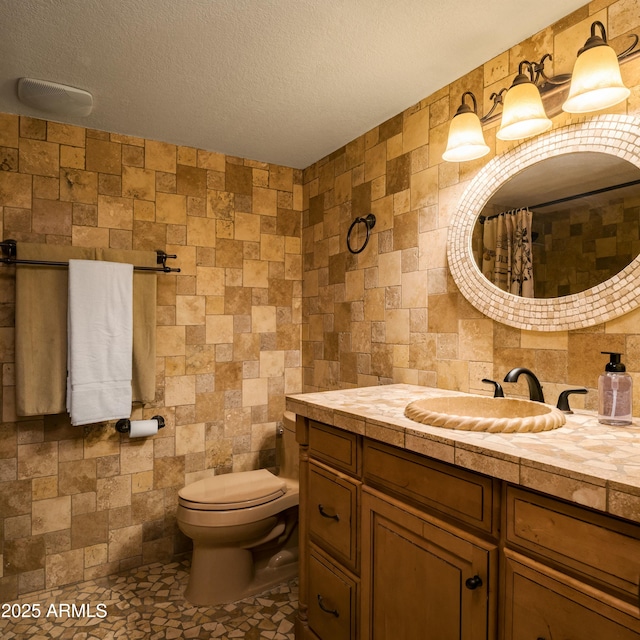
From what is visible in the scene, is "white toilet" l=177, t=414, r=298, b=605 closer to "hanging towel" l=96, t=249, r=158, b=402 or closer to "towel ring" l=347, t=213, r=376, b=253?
"hanging towel" l=96, t=249, r=158, b=402

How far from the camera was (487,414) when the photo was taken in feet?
5.25

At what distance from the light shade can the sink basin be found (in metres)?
0.91

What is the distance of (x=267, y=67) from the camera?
190 cm

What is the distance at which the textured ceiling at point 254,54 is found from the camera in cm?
156

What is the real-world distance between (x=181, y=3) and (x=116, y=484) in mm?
2305

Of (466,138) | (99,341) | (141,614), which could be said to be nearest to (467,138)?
(466,138)

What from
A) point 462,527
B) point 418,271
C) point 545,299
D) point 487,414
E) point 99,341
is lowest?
point 462,527

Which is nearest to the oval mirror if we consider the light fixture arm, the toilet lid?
the light fixture arm

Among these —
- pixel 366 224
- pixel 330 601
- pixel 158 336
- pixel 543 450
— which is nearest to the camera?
pixel 543 450

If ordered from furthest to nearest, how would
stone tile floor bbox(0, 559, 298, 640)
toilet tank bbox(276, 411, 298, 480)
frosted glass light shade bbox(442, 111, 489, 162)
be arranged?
toilet tank bbox(276, 411, 298, 480), stone tile floor bbox(0, 559, 298, 640), frosted glass light shade bbox(442, 111, 489, 162)

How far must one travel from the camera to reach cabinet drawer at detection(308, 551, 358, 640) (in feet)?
5.07

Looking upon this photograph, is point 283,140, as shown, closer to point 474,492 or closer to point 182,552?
point 474,492

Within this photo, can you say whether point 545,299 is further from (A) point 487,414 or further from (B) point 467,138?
(B) point 467,138

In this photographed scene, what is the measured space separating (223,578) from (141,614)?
1.28 ft
